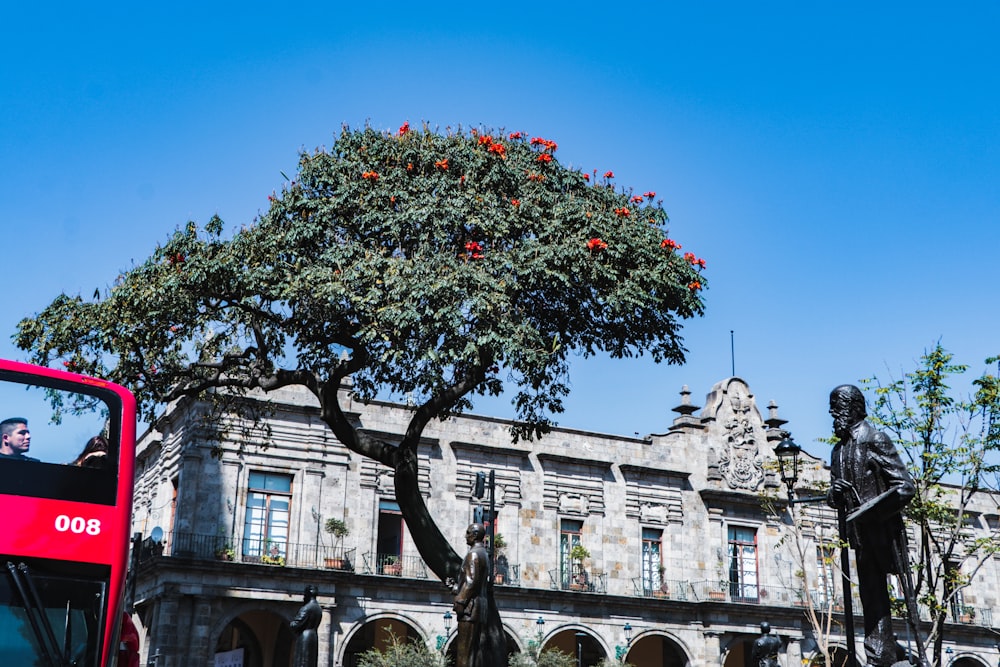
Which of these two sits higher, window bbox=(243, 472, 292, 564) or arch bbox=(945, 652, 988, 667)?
window bbox=(243, 472, 292, 564)

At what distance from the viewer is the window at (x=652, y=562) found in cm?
3106

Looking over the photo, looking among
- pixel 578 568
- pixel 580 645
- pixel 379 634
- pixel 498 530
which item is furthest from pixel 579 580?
pixel 379 634

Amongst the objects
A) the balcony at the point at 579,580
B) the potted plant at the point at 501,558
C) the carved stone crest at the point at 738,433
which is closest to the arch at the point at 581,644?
the balcony at the point at 579,580

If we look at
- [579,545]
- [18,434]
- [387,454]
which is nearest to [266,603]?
[579,545]

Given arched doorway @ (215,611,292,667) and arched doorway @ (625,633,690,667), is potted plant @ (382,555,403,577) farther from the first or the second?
arched doorway @ (625,633,690,667)

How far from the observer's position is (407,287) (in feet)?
50.2

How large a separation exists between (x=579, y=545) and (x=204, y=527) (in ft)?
34.7

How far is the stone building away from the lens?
25.8m

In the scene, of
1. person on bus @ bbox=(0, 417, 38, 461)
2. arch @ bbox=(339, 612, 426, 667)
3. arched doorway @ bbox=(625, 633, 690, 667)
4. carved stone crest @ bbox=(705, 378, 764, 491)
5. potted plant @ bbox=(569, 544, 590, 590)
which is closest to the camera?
person on bus @ bbox=(0, 417, 38, 461)

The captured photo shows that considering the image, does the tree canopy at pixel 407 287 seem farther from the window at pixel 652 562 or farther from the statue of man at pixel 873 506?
the window at pixel 652 562

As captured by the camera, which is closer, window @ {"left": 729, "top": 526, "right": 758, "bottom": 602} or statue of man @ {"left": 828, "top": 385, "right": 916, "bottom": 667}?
statue of man @ {"left": 828, "top": 385, "right": 916, "bottom": 667}

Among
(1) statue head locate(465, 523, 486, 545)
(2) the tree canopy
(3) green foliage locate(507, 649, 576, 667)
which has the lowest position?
(3) green foliage locate(507, 649, 576, 667)

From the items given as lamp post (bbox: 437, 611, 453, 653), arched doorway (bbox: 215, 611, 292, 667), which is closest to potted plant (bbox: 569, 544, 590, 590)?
lamp post (bbox: 437, 611, 453, 653)

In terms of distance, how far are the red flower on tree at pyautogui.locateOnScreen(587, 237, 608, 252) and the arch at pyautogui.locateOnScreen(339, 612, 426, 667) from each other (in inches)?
559
